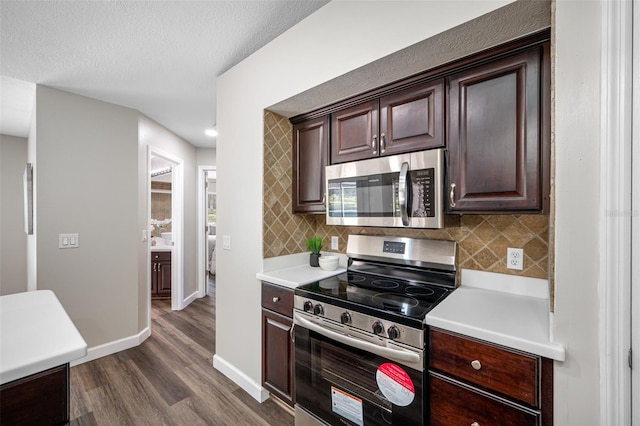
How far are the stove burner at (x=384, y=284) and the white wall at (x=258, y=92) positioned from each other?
2.79 feet

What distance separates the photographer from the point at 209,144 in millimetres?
4488

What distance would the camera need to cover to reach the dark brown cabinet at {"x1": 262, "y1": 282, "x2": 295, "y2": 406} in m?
1.88

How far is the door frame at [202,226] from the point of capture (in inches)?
176

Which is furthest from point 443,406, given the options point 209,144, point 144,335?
point 209,144

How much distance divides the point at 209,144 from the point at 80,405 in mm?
3494

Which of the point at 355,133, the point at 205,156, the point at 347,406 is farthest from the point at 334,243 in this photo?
the point at 205,156

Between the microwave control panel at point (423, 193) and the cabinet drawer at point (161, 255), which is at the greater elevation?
the microwave control panel at point (423, 193)

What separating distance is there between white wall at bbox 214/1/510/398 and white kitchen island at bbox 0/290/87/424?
1211mm

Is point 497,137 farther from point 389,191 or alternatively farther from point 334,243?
point 334,243

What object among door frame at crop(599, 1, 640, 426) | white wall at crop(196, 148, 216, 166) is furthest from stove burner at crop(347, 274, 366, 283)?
white wall at crop(196, 148, 216, 166)

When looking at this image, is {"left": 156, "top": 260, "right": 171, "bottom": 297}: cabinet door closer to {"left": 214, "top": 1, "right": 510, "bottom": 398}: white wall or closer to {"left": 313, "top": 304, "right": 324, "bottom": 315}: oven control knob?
{"left": 214, "top": 1, "right": 510, "bottom": 398}: white wall

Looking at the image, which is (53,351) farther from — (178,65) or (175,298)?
(175,298)

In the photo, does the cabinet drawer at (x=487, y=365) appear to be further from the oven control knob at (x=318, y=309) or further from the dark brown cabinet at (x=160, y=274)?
the dark brown cabinet at (x=160, y=274)

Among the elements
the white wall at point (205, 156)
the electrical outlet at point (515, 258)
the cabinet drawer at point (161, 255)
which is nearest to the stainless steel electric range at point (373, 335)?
the electrical outlet at point (515, 258)
